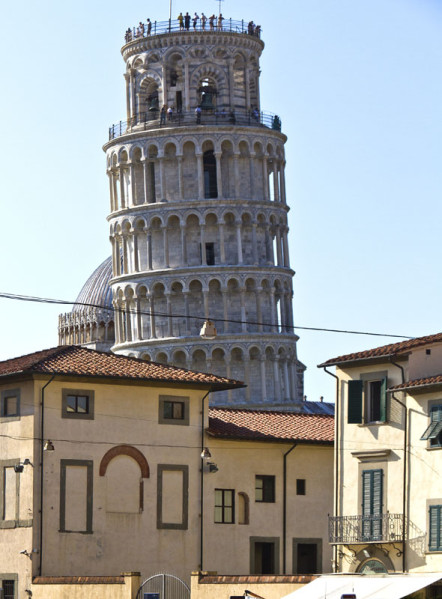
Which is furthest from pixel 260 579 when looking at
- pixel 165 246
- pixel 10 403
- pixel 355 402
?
pixel 165 246

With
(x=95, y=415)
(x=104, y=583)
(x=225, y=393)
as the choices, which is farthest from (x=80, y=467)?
(x=225, y=393)

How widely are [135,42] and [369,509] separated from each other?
281 ft

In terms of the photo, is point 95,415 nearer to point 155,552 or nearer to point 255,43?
point 155,552

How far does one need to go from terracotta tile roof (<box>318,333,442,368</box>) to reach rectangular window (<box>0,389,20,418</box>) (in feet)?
40.0

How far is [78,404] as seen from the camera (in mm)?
74062

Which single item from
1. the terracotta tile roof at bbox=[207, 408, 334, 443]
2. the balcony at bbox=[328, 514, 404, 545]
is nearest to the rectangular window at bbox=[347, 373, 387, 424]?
the balcony at bbox=[328, 514, 404, 545]

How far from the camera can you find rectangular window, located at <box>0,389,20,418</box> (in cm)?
7431

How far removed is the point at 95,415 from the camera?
243 feet

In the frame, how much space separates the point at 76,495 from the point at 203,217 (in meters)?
72.8

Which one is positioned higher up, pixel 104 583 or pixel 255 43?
pixel 255 43

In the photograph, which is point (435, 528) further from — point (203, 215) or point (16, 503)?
point (203, 215)

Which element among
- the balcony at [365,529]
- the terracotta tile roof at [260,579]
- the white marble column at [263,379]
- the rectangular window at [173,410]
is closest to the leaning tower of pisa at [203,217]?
the white marble column at [263,379]

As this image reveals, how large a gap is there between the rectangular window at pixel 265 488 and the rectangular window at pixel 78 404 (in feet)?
26.5

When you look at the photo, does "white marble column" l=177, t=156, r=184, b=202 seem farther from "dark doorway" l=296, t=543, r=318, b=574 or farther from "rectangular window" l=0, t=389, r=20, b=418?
"rectangular window" l=0, t=389, r=20, b=418
